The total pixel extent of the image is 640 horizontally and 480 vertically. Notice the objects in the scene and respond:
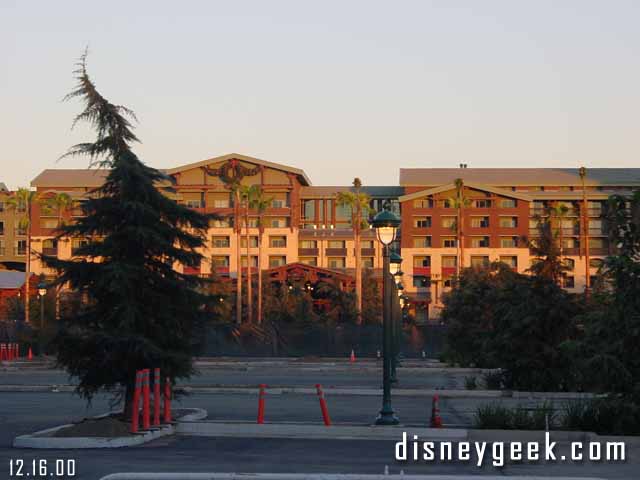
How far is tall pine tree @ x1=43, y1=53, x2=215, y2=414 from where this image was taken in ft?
70.3

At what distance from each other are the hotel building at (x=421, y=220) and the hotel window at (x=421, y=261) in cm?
10

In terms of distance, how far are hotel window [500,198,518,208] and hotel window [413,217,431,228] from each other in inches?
290

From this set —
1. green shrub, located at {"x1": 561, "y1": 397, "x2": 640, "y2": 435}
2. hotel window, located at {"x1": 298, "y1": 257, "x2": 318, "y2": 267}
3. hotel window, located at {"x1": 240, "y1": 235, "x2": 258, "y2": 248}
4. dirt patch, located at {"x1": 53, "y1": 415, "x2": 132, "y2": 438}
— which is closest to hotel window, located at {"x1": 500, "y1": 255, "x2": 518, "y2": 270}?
hotel window, located at {"x1": 298, "y1": 257, "x2": 318, "y2": 267}

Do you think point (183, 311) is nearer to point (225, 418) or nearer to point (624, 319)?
point (225, 418)

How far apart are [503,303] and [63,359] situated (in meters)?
16.9

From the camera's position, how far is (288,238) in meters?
111

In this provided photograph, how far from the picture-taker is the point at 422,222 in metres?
109

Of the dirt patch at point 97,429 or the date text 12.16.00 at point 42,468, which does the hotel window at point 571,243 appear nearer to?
the dirt patch at point 97,429

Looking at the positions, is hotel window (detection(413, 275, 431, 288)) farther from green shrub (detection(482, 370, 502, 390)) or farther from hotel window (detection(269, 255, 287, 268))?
green shrub (detection(482, 370, 502, 390))

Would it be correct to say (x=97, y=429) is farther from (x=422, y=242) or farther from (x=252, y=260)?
(x=252, y=260)

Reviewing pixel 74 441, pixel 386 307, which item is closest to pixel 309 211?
pixel 386 307

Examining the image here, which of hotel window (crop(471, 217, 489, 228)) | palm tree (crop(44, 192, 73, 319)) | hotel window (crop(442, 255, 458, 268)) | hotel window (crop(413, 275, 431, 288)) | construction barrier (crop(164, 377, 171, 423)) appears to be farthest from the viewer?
hotel window (crop(413, 275, 431, 288))

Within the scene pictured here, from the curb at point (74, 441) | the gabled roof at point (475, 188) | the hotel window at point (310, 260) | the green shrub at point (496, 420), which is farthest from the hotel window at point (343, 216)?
the curb at point (74, 441)

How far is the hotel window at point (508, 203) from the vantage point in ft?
350
